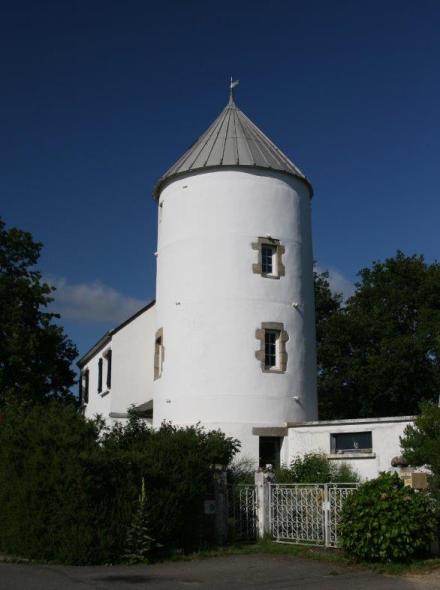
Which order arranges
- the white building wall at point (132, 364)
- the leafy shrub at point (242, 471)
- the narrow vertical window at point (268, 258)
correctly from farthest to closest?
the white building wall at point (132, 364) → the narrow vertical window at point (268, 258) → the leafy shrub at point (242, 471)

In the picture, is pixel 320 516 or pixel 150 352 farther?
pixel 150 352

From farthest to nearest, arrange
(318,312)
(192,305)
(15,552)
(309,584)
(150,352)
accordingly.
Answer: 1. (318,312)
2. (150,352)
3. (192,305)
4. (15,552)
5. (309,584)

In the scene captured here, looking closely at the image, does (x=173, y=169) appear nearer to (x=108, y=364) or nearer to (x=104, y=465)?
(x=108, y=364)

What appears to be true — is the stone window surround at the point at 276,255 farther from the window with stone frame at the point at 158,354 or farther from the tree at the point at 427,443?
the tree at the point at 427,443

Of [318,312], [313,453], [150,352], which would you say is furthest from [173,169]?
[318,312]

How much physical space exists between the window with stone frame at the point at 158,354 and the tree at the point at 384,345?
18523 mm

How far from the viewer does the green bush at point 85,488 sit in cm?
1600

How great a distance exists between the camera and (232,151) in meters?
29.6

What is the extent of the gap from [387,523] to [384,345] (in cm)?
3010

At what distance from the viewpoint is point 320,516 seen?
18031 millimetres

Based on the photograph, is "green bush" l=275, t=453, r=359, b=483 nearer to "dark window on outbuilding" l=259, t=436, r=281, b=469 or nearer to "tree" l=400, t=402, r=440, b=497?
"dark window on outbuilding" l=259, t=436, r=281, b=469

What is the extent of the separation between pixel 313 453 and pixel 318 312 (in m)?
25.9

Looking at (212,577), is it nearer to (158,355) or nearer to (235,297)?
(235,297)

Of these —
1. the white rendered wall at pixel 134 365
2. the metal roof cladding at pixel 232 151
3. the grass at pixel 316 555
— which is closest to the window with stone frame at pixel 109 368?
the white rendered wall at pixel 134 365
